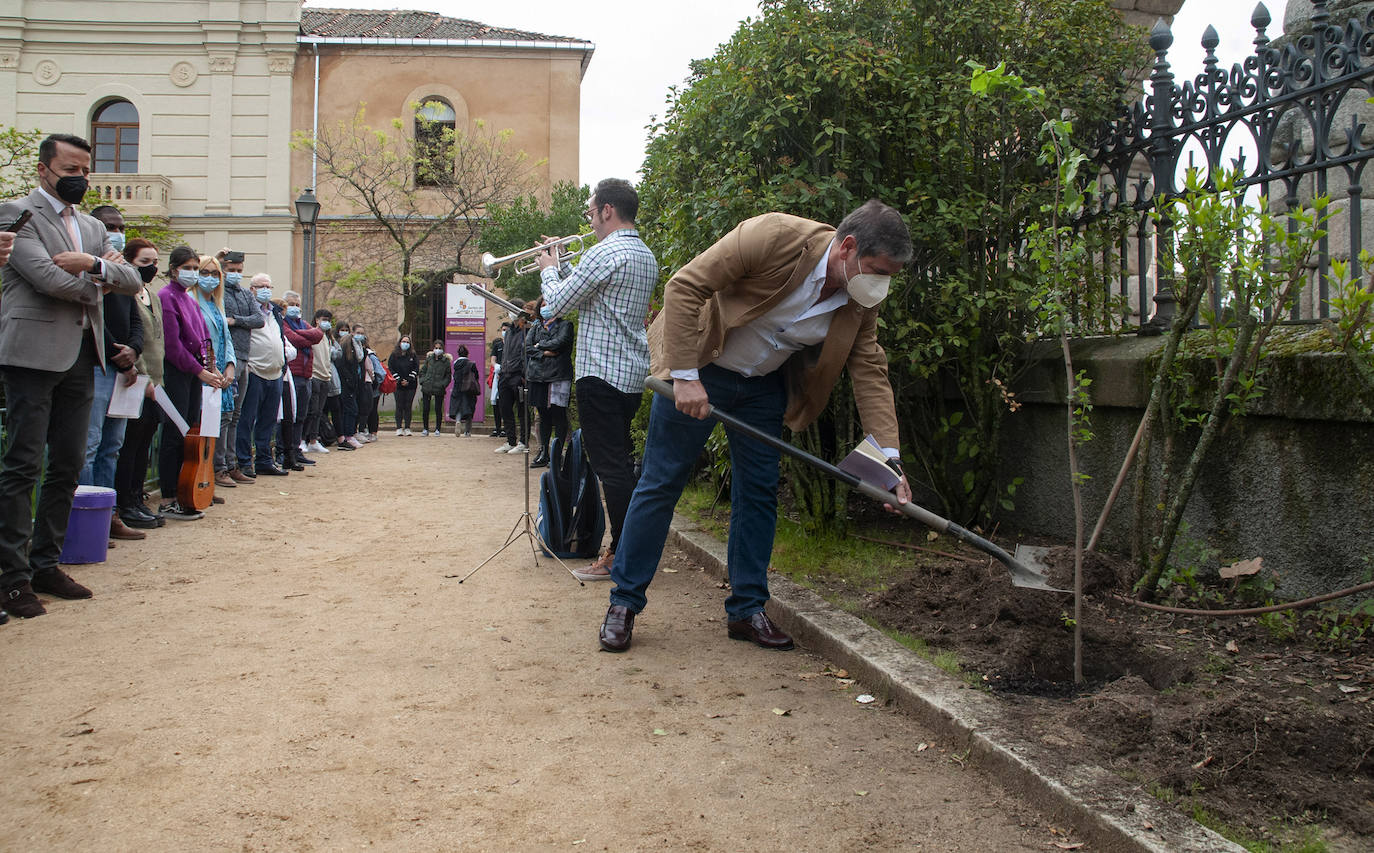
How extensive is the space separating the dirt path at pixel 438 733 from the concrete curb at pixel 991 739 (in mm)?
70

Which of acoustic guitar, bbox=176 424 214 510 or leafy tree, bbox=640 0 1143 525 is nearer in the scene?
leafy tree, bbox=640 0 1143 525

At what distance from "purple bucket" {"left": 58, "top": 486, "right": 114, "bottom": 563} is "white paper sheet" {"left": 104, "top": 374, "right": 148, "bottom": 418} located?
680 millimetres

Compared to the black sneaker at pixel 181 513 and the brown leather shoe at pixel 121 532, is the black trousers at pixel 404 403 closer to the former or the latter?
the black sneaker at pixel 181 513

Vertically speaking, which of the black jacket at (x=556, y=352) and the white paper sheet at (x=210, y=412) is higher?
the black jacket at (x=556, y=352)

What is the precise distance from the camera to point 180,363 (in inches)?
279

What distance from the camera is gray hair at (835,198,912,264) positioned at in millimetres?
3559

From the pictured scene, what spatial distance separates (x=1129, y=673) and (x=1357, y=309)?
141cm

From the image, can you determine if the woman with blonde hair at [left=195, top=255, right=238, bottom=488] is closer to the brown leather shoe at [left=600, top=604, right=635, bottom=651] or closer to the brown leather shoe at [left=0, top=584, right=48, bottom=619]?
the brown leather shoe at [left=0, top=584, right=48, bottom=619]

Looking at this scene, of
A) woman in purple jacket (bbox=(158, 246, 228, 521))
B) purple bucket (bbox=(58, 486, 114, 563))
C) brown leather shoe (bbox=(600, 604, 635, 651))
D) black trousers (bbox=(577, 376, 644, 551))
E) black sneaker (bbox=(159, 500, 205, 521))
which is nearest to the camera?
brown leather shoe (bbox=(600, 604, 635, 651))

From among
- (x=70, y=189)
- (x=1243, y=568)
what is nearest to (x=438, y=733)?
(x=1243, y=568)

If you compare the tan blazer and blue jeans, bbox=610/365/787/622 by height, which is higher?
the tan blazer

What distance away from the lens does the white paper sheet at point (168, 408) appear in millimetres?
→ 6629

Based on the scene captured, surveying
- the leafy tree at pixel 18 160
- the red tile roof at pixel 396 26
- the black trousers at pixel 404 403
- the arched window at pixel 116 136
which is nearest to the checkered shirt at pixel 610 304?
the leafy tree at pixel 18 160

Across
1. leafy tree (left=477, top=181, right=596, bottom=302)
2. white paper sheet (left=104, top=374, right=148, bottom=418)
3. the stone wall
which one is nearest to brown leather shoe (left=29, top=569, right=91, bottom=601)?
white paper sheet (left=104, top=374, right=148, bottom=418)
